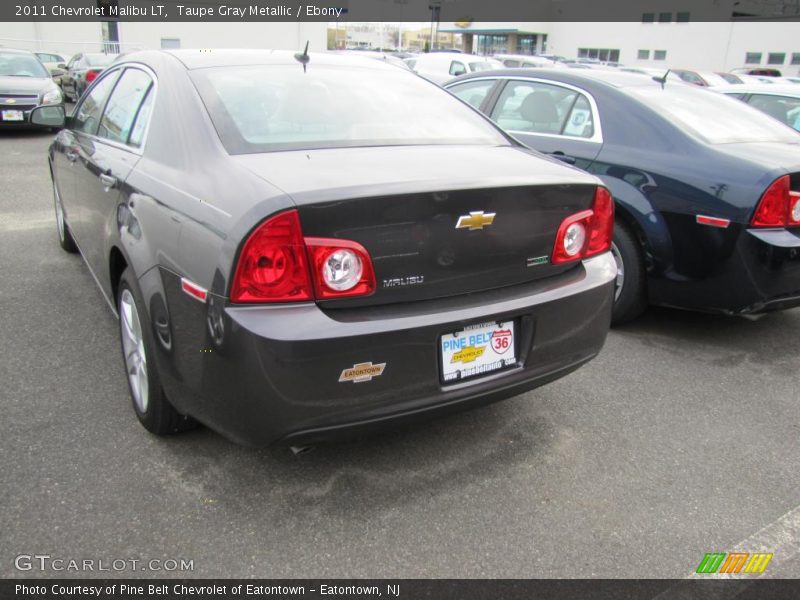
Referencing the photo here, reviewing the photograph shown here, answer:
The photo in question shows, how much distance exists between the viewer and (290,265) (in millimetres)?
2047

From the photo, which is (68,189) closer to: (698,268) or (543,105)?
(543,105)

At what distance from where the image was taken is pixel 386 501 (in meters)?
2.47

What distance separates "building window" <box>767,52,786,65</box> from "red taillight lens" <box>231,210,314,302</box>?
54.3 metres

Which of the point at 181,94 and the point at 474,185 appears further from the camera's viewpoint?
the point at 181,94

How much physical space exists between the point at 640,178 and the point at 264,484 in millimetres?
2843

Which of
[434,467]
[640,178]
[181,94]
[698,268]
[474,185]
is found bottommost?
[434,467]

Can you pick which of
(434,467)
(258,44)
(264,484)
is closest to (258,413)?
(264,484)

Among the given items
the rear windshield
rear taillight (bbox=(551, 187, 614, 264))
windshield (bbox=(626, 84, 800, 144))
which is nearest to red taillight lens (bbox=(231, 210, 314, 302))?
the rear windshield

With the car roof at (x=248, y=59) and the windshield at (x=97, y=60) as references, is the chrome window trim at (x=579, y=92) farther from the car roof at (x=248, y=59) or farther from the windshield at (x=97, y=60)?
the windshield at (x=97, y=60)

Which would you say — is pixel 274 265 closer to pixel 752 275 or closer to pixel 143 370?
pixel 143 370

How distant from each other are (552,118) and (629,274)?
136cm

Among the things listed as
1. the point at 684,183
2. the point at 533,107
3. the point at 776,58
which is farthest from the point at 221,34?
the point at 776,58

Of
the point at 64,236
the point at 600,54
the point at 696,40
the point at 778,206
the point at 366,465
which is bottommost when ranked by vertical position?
the point at 366,465

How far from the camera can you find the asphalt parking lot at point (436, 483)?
2.21 metres
